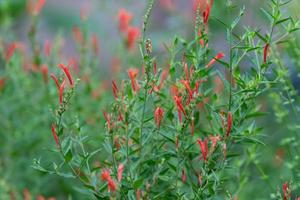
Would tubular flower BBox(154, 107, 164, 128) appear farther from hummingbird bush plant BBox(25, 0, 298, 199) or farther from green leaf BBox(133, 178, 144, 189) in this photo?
green leaf BBox(133, 178, 144, 189)

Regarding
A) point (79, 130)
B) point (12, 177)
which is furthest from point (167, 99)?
point (12, 177)

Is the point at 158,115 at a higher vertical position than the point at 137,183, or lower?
higher

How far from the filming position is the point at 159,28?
314 inches

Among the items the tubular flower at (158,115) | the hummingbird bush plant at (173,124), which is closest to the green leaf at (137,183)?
the hummingbird bush plant at (173,124)

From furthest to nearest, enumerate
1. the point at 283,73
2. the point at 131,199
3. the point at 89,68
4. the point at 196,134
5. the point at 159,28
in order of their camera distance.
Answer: the point at 159,28 < the point at 89,68 < the point at 196,134 < the point at 283,73 < the point at 131,199

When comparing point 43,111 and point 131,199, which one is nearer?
point 131,199

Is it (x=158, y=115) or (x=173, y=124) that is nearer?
(x=158, y=115)

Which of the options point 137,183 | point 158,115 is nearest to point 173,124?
point 158,115

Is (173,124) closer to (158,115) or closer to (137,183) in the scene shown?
(158,115)

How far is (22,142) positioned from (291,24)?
199 centimetres

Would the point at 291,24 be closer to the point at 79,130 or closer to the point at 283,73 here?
the point at 283,73

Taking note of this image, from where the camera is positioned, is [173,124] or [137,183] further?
[173,124]

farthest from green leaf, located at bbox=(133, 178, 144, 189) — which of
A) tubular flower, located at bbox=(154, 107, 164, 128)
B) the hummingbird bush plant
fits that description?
tubular flower, located at bbox=(154, 107, 164, 128)

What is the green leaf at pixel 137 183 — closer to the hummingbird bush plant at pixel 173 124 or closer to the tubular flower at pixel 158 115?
the hummingbird bush plant at pixel 173 124
